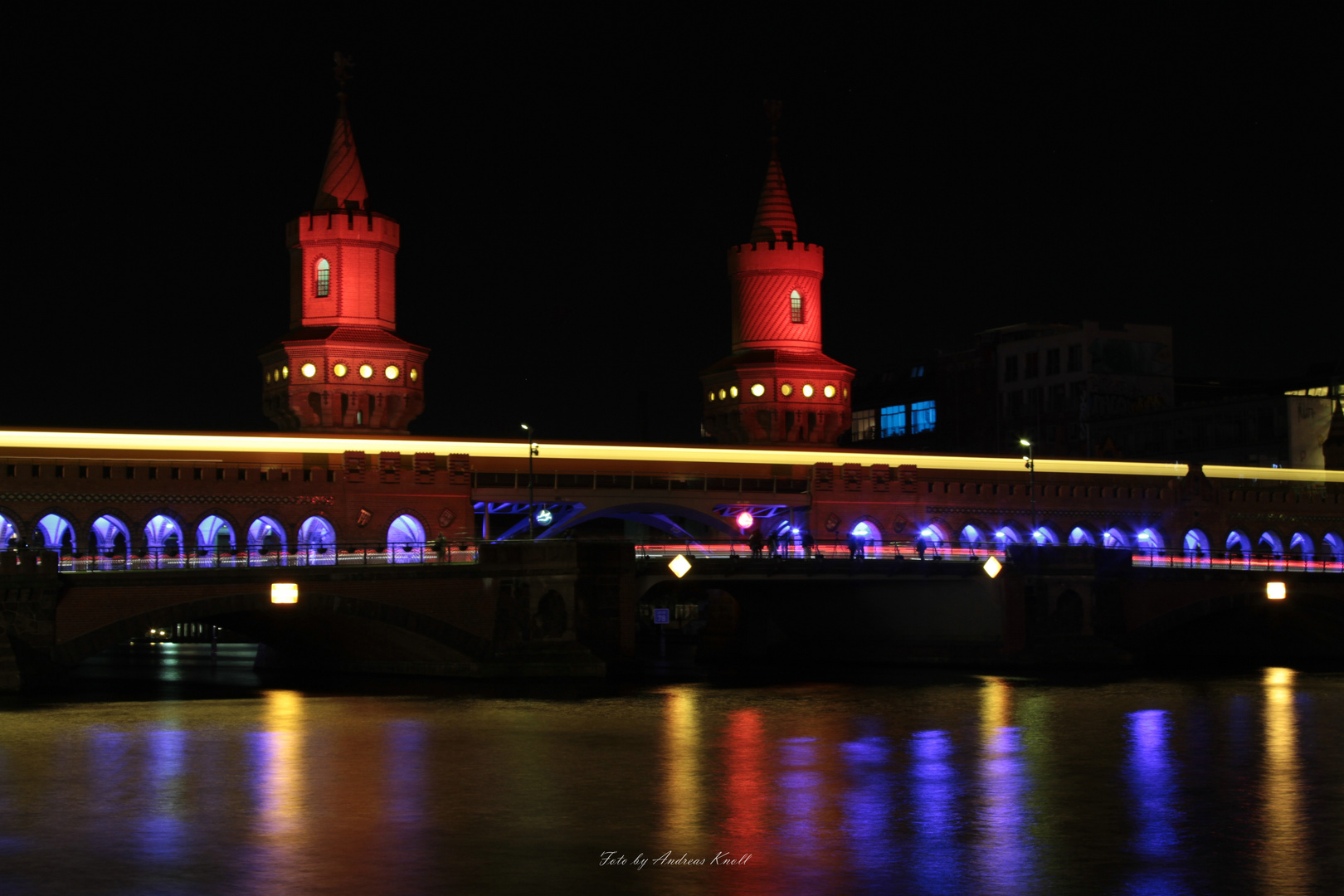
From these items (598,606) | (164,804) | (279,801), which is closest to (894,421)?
(598,606)

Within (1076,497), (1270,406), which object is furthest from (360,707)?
(1270,406)

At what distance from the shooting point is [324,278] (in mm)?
101062

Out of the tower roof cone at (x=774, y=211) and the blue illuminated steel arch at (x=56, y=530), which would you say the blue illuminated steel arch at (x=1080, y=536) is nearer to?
the tower roof cone at (x=774, y=211)

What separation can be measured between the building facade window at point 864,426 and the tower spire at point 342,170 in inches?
3381

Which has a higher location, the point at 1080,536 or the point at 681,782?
Result: the point at 1080,536

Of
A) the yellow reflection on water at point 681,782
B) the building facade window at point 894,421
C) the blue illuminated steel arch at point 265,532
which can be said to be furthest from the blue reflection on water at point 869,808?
the building facade window at point 894,421

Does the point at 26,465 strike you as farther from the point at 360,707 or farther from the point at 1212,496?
the point at 1212,496

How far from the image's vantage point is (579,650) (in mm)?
72625

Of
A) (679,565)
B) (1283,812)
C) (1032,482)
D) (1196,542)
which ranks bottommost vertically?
(1283,812)

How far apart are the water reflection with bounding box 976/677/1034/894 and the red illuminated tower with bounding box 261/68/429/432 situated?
172 ft

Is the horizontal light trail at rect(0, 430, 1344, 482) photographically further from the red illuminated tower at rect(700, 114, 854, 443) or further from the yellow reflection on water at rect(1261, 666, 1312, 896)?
the yellow reflection on water at rect(1261, 666, 1312, 896)

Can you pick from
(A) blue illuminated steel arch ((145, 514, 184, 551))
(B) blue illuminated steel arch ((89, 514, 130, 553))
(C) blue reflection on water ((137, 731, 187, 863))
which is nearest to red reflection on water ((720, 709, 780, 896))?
(C) blue reflection on water ((137, 731, 187, 863))

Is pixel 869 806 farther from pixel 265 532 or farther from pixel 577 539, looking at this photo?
pixel 265 532

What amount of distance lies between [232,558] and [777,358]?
41.8 metres
